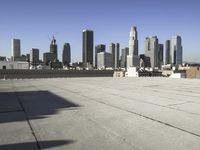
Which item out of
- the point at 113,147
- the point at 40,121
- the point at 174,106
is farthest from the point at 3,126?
the point at 174,106

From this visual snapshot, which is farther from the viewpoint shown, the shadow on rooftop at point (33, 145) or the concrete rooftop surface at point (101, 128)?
the concrete rooftop surface at point (101, 128)

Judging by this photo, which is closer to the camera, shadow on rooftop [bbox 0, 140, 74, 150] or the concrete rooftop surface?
shadow on rooftop [bbox 0, 140, 74, 150]

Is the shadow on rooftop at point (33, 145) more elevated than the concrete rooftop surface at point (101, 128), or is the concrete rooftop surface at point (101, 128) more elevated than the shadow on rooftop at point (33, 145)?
the concrete rooftop surface at point (101, 128)

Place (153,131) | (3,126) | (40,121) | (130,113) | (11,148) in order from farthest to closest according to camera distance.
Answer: (130,113) → (40,121) → (3,126) → (153,131) → (11,148)

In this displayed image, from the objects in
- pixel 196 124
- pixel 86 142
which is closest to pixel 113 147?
pixel 86 142

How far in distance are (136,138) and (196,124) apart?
235 centimetres

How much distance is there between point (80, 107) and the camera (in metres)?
11.2

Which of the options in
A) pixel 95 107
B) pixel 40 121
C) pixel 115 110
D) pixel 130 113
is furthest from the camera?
pixel 95 107

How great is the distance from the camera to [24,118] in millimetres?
9016

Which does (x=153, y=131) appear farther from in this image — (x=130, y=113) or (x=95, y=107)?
(x=95, y=107)

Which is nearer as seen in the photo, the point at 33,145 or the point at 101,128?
the point at 33,145

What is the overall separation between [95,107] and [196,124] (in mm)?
4474

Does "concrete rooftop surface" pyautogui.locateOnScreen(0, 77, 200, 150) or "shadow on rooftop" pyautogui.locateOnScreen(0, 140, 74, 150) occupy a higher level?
"concrete rooftop surface" pyautogui.locateOnScreen(0, 77, 200, 150)

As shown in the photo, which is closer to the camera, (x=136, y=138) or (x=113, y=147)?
(x=113, y=147)
